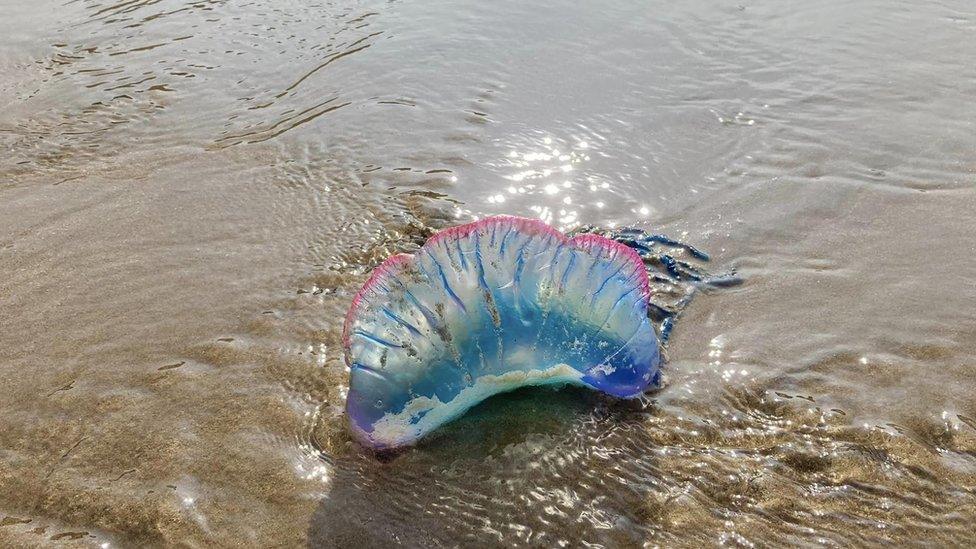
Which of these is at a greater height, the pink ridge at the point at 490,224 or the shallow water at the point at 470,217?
the pink ridge at the point at 490,224

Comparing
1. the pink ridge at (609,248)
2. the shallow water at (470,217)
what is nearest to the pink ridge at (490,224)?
the pink ridge at (609,248)

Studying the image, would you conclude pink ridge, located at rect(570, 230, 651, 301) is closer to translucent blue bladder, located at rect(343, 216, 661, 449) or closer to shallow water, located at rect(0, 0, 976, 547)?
translucent blue bladder, located at rect(343, 216, 661, 449)

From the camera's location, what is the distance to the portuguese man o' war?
7.32 ft

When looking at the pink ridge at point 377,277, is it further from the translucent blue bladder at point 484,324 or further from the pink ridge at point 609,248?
the pink ridge at point 609,248

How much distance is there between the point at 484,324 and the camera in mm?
2279

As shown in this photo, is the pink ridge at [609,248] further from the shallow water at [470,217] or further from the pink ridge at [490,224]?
the shallow water at [470,217]

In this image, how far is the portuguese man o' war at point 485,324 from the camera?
7.32 feet

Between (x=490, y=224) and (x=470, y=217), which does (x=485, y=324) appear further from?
(x=470, y=217)

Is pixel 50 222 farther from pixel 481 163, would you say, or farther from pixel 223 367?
pixel 481 163

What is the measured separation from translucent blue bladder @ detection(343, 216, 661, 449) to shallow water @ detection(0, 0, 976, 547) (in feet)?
0.41

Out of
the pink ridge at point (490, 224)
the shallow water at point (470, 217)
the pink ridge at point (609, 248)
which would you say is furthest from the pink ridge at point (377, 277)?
the pink ridge at point (609, 248)

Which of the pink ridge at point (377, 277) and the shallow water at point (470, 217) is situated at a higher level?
the pink ridge at point (377, 277)

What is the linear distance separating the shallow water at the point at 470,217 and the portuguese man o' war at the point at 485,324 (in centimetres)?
12

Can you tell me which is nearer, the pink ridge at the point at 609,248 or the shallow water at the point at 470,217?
the shallow water at the point at 470,217
